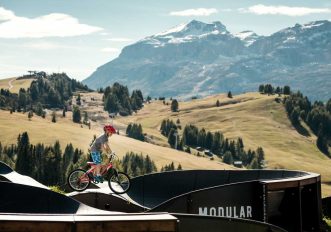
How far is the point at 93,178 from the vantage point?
23734 mm

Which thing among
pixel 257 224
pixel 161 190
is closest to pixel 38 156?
pixel 161 190

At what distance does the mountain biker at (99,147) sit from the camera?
21969 millimetres

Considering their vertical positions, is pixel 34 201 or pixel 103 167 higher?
pixel 103 167

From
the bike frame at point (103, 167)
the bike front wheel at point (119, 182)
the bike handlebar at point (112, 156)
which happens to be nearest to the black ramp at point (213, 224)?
the bike handlebar at point (112, 156)

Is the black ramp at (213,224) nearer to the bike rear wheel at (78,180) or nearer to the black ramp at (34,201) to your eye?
the black ramp at (34,201)

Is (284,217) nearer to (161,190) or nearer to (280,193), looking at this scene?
(280,193)

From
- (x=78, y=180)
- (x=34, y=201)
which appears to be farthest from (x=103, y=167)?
(x=34, y=201)

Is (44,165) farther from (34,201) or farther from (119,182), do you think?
(34,201)

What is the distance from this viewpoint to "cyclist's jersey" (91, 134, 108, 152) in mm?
22297

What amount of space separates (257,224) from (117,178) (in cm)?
972

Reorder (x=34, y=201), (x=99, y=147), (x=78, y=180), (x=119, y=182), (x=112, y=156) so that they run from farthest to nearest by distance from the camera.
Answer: (x=119, y=182) < (x=78, y=180) < (x=112, y=156) < (x=99, y=147) < (x=34, y=201)

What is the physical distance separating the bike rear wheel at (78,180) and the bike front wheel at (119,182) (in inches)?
41.8

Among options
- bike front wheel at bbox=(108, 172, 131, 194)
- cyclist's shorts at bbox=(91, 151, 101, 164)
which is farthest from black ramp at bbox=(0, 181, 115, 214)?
bike front wheel at bbox=(108, 172, 131, 194)

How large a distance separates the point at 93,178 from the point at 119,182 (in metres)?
1.35
